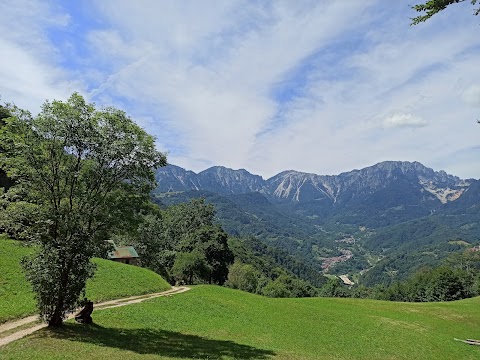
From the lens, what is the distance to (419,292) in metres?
118

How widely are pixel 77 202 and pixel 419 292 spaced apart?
12133cm

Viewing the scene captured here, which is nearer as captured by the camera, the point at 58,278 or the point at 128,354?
the point at 128,354

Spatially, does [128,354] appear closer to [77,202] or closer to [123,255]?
[77,202]

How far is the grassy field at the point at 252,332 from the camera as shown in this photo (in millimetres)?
21859

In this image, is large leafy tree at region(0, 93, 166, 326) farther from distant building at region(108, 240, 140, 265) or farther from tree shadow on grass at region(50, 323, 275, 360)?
distant building at region(108, 240, 140, 265)

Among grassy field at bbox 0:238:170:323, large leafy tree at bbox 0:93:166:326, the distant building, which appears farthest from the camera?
the distant building

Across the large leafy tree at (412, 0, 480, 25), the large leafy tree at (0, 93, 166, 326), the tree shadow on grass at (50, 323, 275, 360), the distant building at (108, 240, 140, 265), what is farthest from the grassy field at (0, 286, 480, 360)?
the distant building at (108, 240, 140, 265)

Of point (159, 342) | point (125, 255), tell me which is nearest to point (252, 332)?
point (159, 342)

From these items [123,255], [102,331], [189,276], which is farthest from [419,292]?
[102,331]

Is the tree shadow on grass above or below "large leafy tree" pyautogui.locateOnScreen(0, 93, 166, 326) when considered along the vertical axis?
below

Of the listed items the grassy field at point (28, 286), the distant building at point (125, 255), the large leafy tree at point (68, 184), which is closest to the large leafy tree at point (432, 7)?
the large leafy tree at point (68, 184)

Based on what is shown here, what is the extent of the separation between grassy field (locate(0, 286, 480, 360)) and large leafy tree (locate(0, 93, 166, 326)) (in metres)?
3.63

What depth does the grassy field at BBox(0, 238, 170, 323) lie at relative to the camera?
97.9ft

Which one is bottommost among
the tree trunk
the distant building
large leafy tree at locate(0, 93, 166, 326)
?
the tree trunk
